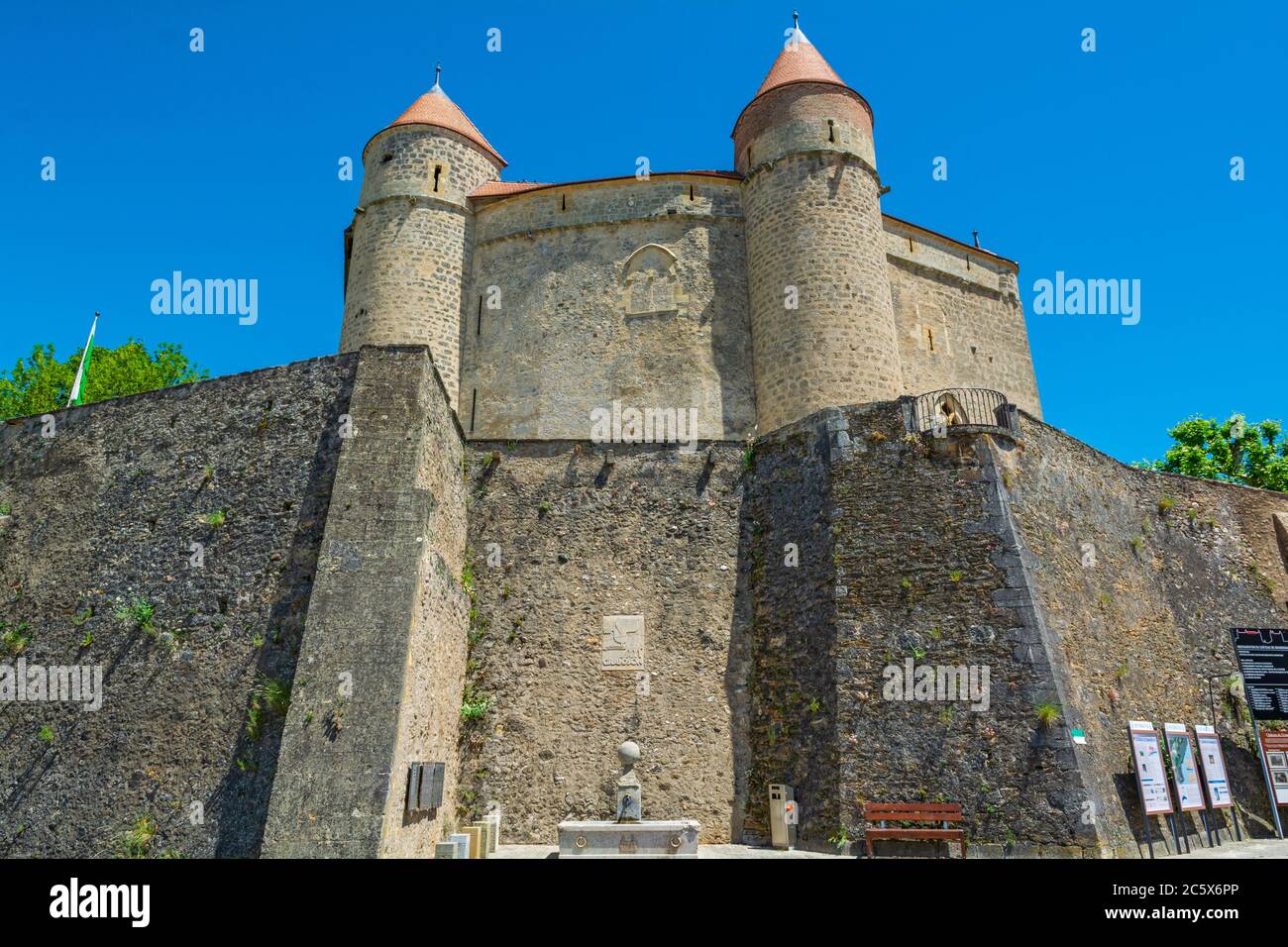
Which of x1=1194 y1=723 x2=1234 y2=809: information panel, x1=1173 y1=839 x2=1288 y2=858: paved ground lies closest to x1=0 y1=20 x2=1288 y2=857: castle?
x1=1173 y1=839 x2=1288 y2=858: paved ground

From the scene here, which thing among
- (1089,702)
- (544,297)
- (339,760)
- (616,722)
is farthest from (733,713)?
(544,297)

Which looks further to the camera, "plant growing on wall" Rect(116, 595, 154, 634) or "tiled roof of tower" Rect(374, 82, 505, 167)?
"tiled roof of tower" Rect(374, 82, 505, 167)

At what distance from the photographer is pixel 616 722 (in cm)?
1252

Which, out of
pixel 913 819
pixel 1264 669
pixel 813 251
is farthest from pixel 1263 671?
pixel 813 251

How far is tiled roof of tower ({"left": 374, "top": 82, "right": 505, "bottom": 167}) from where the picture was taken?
23016 mm

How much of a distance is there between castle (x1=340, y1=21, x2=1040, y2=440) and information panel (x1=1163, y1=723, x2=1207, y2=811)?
29.8 ft

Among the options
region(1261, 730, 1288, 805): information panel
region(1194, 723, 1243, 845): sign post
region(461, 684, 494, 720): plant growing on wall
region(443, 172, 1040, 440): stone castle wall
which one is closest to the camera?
region(1194, 723, 1243, 845): sign post

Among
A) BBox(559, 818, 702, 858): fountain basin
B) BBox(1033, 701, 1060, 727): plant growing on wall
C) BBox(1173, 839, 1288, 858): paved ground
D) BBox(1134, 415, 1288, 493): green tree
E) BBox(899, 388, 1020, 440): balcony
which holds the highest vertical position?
BBox(1134, 415, 1288, 493): green tree

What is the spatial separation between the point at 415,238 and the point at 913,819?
17917 mm

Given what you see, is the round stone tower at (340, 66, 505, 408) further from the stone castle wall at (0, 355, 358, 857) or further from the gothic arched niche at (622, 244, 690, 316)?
the stone castle wall at (0, 355, 358, 857)

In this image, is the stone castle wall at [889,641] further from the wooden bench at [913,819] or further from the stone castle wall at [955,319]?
the stone castle wall at [955,319]

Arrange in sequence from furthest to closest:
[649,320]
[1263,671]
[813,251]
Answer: [649,320]
[813,251]
[1263,671]

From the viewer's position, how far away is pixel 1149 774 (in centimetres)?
1127

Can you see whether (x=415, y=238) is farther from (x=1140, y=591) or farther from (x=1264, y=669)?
(x=1264, y=669)
